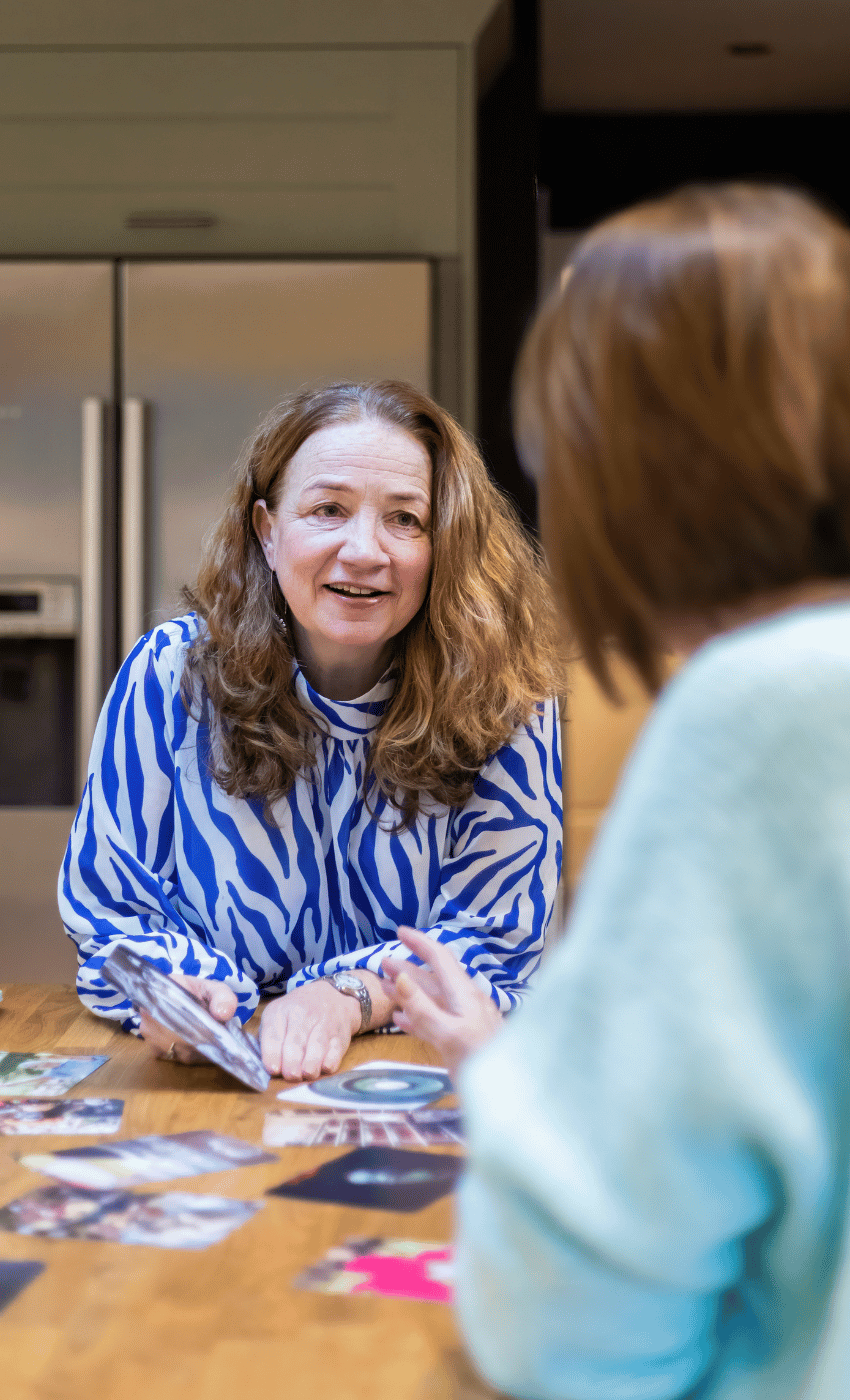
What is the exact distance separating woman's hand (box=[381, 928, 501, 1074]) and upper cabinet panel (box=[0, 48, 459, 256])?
2119 millimetres

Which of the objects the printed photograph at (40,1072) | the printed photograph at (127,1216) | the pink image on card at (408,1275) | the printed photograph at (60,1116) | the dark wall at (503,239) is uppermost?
the dark wall at (503,239)

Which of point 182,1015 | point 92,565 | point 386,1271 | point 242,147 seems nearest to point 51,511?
point 92,565

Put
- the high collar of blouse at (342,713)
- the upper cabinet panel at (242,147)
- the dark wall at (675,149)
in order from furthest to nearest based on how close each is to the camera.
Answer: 1. the dark wall at (675,149)
2. the upper cabinet panel at (242,147)
3. the high collar of blouse at (342,713)

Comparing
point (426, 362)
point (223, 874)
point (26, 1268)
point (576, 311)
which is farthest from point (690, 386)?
point (426, 362)

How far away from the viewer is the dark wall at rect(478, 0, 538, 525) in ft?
9.04

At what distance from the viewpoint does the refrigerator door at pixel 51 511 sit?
8.62 ft

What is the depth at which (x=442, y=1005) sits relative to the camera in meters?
0.90

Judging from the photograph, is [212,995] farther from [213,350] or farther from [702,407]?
[213,350]

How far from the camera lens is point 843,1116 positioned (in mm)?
479

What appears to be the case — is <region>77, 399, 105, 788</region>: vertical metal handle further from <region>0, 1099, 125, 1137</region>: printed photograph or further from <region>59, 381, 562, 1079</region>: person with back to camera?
<region>0, 1099, 125, 1137</region>: printed photograph

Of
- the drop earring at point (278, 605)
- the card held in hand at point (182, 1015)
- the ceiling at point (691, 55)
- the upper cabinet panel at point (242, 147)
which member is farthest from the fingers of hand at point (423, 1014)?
the ceiling at point (691, 55)

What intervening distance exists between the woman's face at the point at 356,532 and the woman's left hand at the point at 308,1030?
16.7 inches

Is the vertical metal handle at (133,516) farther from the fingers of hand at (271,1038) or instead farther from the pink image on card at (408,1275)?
the pink image on card at (408,1275)

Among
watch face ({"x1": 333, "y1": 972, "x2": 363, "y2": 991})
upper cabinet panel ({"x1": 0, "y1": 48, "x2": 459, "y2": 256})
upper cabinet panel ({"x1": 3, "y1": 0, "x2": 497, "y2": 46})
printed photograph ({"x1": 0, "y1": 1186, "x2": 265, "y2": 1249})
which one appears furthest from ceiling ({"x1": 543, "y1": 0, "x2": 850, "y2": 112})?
printed photograph ({"x1": 0, "y1": 1186, "x2": 265, "y2": 1249})
